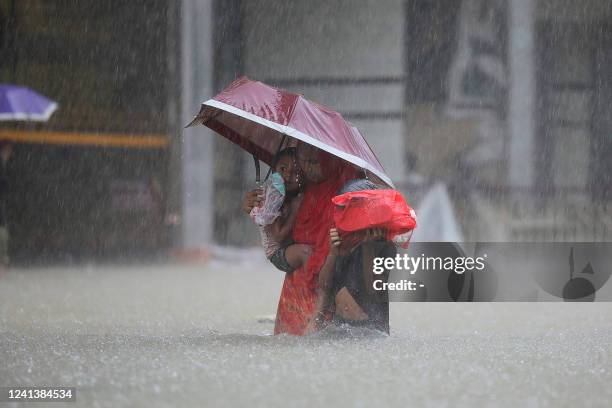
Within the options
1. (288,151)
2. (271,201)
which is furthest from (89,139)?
(271,201)

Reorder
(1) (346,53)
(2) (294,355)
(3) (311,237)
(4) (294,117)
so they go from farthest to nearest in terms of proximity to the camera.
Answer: (1) (346,53) < (3) (311,237) < (4) (294,117) < (2) (294,355)

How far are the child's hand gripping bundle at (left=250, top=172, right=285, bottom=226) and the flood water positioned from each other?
0.65m

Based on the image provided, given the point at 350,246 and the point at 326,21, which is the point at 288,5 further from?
the point at 350,246

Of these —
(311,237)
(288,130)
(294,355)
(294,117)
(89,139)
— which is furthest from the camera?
(89,139)

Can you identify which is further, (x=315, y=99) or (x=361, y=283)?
(x=315, y=99)

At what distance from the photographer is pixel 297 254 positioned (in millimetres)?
5809

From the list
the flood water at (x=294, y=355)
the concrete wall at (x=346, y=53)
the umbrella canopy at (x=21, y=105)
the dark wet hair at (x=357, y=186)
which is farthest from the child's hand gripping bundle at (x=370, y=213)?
the concrete wall at (x=346, y=53)

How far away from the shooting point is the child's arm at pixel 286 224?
585 cm

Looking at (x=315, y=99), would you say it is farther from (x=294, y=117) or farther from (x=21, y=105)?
(x=294, y=117)

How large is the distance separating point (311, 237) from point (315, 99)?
8.85 metres

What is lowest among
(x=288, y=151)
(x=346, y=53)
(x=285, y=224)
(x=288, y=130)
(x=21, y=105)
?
(x=285, y=224)

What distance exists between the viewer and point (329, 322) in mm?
5863

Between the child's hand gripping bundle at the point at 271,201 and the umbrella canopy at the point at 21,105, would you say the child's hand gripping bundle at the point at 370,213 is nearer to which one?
the child's hand gripping bundle at the point at 271,201

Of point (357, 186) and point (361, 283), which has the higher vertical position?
point (357, 186)
